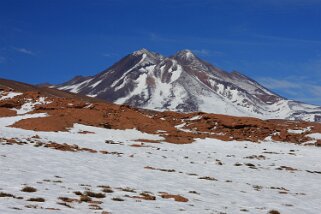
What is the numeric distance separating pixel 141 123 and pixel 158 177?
3771 cm

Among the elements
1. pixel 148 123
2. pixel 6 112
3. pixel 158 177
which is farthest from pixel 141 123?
pixel 158 177

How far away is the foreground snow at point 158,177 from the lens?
20745 millimetres

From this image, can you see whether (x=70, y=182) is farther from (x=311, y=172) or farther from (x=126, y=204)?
(x=311, y=172)

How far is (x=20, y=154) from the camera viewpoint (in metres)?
32.8

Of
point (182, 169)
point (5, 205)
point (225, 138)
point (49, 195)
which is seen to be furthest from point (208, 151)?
point (5, 205)

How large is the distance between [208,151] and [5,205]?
39.7 meters

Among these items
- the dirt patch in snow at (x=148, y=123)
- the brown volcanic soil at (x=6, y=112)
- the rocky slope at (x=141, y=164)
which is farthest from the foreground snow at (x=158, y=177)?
the brown volcanic soil at (x=6, y=112)

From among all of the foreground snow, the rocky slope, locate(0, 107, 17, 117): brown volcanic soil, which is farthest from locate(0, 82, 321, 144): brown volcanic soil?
the foreground snow

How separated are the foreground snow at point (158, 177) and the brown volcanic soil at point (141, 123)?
570 centimetres

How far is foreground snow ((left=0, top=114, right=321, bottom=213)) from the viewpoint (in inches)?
817

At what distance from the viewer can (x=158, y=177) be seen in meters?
31.1

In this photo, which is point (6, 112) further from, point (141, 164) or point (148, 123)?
point (141, 164)

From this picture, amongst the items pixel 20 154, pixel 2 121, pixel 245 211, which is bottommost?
pixel 245 211

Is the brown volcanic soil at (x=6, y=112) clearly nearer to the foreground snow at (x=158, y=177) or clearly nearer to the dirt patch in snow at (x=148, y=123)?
the dirt patch in snow at (x=148, y=123)
